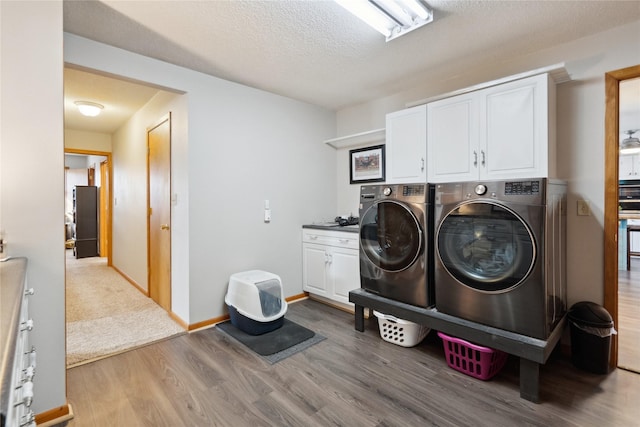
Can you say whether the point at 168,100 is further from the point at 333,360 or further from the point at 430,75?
the point at 333,360

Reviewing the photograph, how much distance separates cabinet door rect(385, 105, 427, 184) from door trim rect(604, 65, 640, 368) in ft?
3.93

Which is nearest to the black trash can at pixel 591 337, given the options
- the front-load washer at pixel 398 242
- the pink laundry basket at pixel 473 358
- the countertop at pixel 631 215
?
the pink laundry basket at pixel 473 358

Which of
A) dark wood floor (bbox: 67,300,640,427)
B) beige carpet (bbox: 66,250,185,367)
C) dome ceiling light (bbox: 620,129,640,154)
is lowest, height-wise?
dark wood floor (bbox: 67,300,640,427)

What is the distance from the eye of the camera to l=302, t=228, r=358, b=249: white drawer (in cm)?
311

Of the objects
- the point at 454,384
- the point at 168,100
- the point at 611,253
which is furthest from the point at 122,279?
the point at 611,253

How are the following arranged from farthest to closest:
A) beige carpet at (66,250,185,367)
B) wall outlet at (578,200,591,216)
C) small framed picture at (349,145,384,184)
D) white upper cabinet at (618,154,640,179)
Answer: white upper cabinet at (618,154,640,179)
small framed picture at (349,145,384,184)
beige carpet at (66,250,185,367)
wall outlet at (578,200,591,216)

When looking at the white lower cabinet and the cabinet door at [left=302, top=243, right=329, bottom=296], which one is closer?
the white lower cabinet

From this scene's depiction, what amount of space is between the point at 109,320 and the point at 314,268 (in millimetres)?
2098

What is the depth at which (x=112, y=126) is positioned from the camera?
4.86 meters

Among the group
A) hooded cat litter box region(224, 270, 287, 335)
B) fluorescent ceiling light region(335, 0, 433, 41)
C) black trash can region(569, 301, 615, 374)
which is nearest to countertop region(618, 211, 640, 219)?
black trash can region(569, 301, 615, 374)

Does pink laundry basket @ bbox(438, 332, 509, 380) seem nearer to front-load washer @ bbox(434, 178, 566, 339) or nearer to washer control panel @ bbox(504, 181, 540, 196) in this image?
front-load washer @ bbox(434, 178, 566, 339)

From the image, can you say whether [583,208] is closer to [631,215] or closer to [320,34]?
[320,34]

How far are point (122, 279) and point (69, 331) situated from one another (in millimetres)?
2073

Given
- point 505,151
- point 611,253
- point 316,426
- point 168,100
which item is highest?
point 168,100
